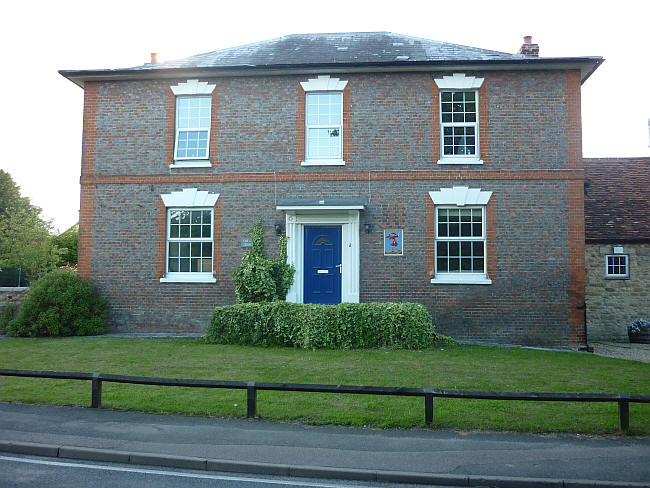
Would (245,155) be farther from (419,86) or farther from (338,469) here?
(338,469)

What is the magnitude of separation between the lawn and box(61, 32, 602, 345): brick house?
1870 mm

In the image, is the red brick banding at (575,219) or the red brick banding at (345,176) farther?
the red brick banding at (345,176)

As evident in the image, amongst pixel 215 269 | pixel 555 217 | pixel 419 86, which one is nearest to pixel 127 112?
pixel 215 269

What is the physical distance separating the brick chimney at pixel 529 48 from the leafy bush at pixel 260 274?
844 centimetres

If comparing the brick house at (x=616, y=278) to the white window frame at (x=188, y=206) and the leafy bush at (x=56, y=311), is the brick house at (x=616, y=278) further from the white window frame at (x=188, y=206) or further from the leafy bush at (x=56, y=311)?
the leafy bush at (x=56, y=311)

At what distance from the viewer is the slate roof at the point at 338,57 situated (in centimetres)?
1376

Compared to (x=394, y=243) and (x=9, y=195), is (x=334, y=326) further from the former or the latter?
(x=9, y=195)

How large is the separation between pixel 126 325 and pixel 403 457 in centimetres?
1079

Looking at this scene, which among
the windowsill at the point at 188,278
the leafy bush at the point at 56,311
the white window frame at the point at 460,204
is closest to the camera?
the leafy bush at the point at 56,311

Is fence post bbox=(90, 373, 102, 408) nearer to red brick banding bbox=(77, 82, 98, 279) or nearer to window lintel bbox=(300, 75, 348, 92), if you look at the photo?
red brick banding bbox=(77, 82, 98, 279)

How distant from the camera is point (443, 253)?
13.9 meters

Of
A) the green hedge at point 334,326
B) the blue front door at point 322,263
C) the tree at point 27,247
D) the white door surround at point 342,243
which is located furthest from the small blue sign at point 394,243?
the tree at point 27,247

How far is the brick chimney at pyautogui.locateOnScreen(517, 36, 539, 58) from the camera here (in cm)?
1494

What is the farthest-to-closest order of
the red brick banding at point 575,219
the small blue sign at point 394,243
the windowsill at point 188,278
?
1. the windowsill at point 188,278
2. the small blue sign at point 394,243
3. the red brick banding at point 575,219
